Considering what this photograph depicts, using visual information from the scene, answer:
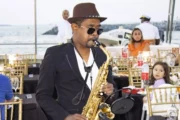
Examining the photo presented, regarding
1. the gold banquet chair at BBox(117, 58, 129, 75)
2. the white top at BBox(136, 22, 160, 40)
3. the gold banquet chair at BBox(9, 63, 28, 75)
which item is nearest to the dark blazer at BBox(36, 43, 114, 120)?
the gold banquet chair at BBox(9, 63, 28, 75)

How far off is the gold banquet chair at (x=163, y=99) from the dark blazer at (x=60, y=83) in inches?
68.1

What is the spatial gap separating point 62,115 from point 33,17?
22.5 feet

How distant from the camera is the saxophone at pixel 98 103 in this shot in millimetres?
1865

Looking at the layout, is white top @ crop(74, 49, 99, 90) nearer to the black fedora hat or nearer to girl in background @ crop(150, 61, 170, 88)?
the black fedora hat

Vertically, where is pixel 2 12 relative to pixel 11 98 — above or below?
above

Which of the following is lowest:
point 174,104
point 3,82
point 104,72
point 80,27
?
point 174,104

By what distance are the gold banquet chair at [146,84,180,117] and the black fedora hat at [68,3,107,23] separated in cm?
177

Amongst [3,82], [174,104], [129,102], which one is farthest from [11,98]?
[129,102]

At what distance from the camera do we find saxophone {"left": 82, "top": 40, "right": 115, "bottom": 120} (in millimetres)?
1865

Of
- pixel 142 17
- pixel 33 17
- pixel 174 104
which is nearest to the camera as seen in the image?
pixel 174 104

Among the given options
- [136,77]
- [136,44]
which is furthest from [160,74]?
[136,44]

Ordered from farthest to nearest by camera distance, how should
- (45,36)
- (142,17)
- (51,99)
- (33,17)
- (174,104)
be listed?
(45,36) < (33,17) < (142,17) < (174,104) < (51,99)

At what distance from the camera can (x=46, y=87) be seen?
182 centimetres

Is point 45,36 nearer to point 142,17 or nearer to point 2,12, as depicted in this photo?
point 2,12
